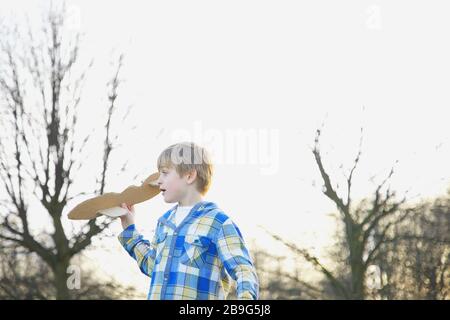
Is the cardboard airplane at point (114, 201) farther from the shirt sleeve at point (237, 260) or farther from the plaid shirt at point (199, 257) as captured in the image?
the shirt sleeve at point (237, 260)

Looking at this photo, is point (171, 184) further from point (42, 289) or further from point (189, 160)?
point (42, 289)

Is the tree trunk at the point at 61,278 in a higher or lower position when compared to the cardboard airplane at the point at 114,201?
higher

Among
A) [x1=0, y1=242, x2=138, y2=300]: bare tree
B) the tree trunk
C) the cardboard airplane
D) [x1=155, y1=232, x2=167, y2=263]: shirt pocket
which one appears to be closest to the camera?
[x1=155, y1=232, x2=167, y2=263]: shirt pocket

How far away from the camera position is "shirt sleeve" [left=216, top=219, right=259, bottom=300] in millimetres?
3127

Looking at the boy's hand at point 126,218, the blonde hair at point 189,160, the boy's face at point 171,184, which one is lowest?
the boy's hand at point 126,218

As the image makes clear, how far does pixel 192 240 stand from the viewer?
3479mm

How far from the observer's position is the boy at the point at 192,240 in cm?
339

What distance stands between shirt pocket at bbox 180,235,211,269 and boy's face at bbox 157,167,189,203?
0.24 metres

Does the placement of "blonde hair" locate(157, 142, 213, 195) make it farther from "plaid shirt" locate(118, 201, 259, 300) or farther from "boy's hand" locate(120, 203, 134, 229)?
"boy's hand" locate(120, 203, 134, 229)

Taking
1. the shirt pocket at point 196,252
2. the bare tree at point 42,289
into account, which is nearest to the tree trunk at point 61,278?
the bare tree at point 42,289

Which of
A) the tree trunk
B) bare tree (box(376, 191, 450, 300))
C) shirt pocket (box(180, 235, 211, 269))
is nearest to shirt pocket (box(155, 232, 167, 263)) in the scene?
shirt pocket (box(180, 235, 211, 269))

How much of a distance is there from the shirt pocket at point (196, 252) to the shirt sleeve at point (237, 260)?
7 centimetres

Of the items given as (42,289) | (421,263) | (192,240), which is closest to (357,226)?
(421,263)
